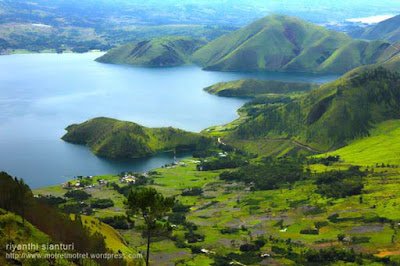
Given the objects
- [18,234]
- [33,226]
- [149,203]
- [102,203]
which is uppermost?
[149,203]

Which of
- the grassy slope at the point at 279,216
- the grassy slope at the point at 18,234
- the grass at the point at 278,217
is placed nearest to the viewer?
the grassy slope at the point at 18,234

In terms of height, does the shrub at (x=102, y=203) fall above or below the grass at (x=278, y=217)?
below

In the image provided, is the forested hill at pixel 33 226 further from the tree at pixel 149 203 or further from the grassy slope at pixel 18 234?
the tree at pixel 149 203

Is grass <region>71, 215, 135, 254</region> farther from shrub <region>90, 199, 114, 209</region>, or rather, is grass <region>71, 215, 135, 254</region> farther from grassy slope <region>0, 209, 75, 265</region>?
shrub <region>90, 199, 114, 209</region>

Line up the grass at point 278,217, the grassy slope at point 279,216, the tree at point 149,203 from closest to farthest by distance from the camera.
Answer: the tree at point 149,203 < the grass at point 278,217 < the grassy slope at point 279,216

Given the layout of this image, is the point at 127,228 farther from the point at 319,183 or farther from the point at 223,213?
the point at 319,183

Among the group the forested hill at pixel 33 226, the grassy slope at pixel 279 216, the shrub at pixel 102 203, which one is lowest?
the shrub at pixel 102 203

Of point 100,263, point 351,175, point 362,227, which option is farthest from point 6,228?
point 351,175

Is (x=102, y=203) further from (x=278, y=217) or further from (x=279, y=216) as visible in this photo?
(x=279, y=216)

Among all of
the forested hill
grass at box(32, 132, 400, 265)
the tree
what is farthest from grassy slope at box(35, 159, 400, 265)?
the tree

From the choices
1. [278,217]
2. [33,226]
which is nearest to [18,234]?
[33,226]

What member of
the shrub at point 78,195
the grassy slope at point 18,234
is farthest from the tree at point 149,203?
the shrub at point 78,195
